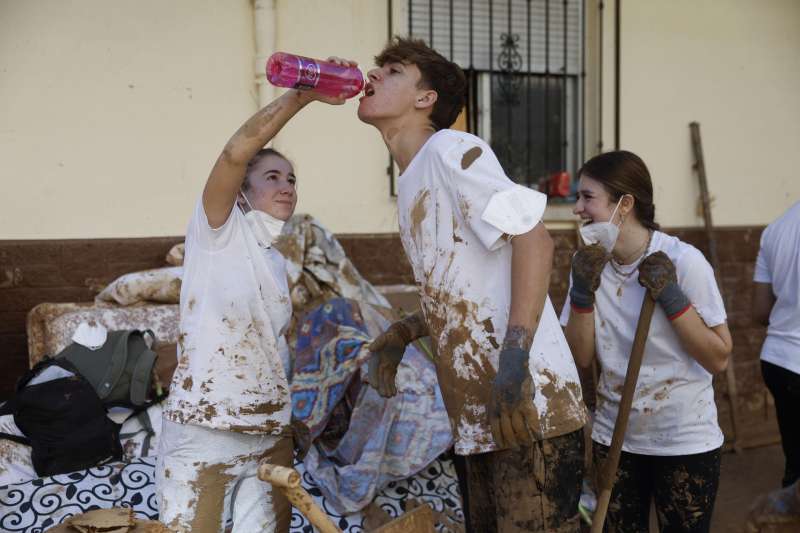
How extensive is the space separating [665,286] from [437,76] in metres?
1.04

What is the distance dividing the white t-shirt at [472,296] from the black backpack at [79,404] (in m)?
2.42

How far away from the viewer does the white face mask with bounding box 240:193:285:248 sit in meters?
2.58

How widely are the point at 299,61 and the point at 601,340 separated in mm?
1523

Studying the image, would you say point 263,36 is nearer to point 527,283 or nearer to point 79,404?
point 79,404

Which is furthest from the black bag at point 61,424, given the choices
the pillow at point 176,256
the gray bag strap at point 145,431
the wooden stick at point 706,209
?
the wooden stick at point 706,209

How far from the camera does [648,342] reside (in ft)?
9.30

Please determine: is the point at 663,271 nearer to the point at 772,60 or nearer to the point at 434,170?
the point at 434,170

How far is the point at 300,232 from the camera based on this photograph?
196 inches

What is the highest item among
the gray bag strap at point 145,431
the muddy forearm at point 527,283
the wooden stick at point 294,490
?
the muddy forearm at point 527,283

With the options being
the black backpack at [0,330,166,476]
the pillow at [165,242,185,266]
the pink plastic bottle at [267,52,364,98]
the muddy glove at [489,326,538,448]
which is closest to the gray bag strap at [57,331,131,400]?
the black backpack at [0,330,166,476]

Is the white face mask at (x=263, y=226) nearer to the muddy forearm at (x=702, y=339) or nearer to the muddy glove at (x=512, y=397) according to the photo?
the muddy glove at (x=512, y=397)

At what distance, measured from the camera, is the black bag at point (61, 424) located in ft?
12.8

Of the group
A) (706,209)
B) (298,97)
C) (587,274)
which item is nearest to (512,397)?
(587,274)

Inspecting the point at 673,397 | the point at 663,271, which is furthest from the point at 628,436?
the point at 663,271
